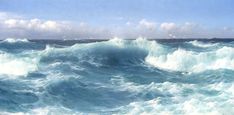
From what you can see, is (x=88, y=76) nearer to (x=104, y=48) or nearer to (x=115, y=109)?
(x=115, y=109)

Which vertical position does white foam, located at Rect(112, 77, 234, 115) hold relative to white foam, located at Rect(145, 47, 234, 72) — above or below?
below

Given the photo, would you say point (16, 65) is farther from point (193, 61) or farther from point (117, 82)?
point (193, 61)

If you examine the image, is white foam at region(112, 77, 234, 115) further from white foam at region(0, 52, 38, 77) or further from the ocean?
white foam at region(0, 52, 38, 77)

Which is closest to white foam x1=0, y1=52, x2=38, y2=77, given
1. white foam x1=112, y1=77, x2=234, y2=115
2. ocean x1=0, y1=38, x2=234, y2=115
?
ocean x1=0, y1=38, x2=234, y2=115

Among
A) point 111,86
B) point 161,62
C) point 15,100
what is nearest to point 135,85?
point 111,86

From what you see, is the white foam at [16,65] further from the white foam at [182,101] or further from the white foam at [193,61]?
the white foam at [193,61]

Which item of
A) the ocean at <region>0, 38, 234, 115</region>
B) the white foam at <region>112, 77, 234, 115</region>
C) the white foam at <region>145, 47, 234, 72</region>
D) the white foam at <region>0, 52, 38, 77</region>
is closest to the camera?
the white foam at <region>112, 77, 234, 115</region>

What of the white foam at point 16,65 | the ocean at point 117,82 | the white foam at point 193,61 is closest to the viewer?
the ocean at point 117,82

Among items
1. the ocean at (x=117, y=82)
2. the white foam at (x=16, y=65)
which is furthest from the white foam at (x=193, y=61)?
the white foam at (x=16, y=65)
